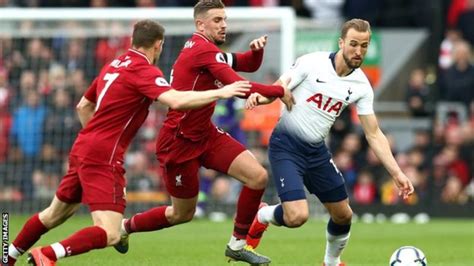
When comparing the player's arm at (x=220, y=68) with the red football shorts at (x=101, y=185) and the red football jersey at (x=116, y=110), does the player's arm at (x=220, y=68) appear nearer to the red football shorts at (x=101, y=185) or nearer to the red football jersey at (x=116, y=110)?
the red football jersey at (x=116, y=110)

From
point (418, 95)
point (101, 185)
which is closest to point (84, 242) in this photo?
point (101, 185)

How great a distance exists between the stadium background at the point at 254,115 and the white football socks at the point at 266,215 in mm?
7977

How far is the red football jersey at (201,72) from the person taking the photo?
11.2 m

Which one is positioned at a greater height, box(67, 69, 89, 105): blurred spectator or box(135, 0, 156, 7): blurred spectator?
box(135, 0, 156, 7): blurred spectator

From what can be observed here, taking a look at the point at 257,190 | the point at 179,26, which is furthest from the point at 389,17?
the point at 257,190

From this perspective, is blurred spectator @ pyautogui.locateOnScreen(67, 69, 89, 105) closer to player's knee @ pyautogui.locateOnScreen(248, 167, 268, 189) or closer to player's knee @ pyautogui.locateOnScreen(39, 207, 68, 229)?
player's knee @ pyautogui.locateOnScreen(248, 167, 268, 189)

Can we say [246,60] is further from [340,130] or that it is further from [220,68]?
[340,130]

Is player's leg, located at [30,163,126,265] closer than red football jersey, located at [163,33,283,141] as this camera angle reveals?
Yes

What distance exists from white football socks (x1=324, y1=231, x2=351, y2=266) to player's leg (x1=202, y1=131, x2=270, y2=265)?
23.5 inches

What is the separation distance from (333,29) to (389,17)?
2736mm

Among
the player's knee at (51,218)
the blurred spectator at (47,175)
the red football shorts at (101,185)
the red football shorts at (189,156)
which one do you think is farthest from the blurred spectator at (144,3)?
the red football shorts at (101,185)

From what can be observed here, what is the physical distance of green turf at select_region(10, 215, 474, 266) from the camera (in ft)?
42.2

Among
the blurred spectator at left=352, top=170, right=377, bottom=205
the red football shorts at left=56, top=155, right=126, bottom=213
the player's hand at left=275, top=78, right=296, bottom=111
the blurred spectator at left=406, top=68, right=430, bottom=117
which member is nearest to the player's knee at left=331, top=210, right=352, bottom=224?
the player's hand at left=275, top=78, right=296, bottom=111

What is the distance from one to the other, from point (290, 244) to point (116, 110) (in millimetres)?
5586
